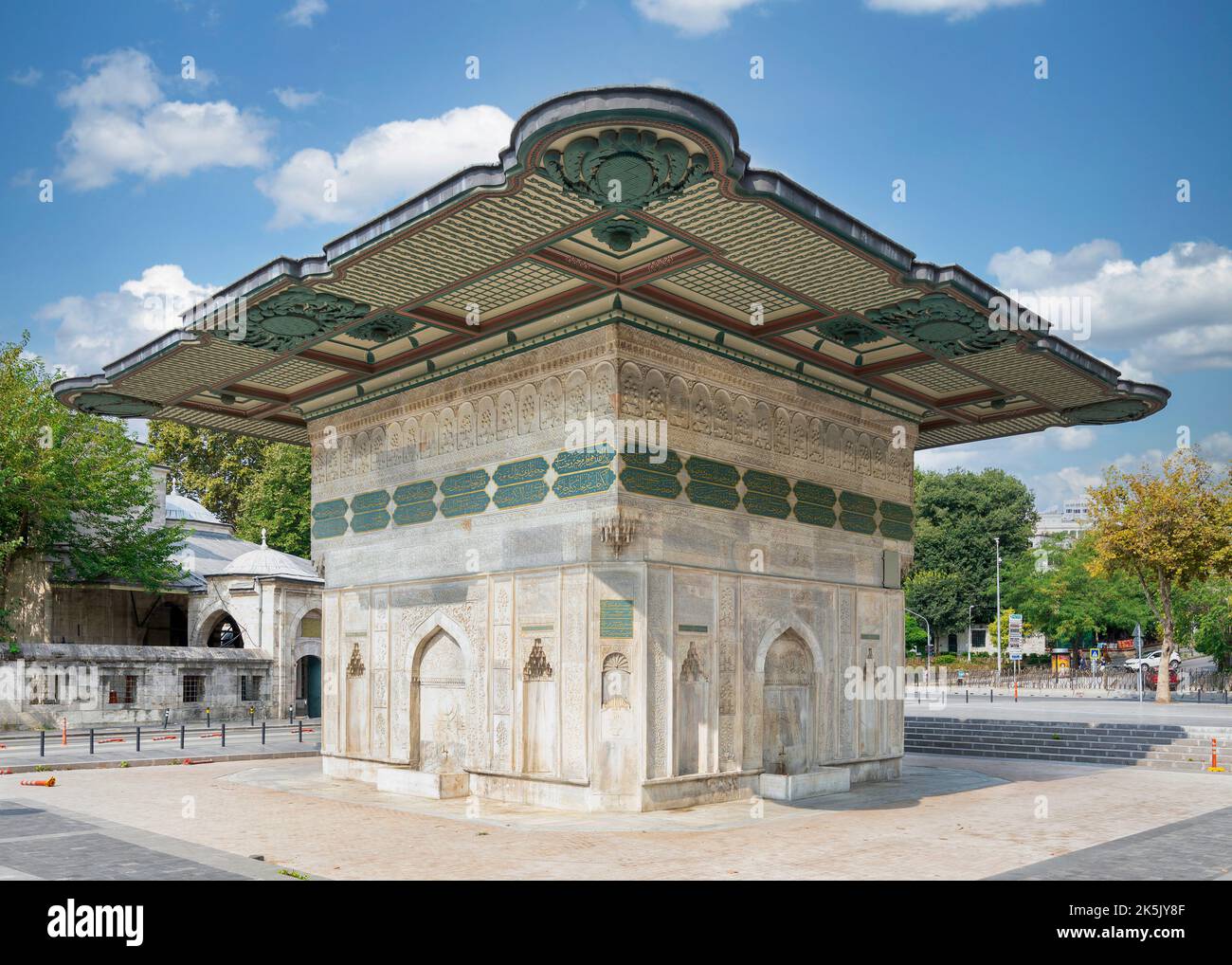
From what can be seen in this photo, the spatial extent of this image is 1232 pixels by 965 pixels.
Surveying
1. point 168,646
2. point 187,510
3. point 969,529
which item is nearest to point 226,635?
point 187,510

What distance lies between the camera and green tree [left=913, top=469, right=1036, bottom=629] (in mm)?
61906

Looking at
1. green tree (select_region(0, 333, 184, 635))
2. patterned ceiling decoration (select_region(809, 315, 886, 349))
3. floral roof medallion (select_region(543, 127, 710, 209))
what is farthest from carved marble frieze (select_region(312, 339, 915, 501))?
green tree (select_region(0, 333, 184, 635))

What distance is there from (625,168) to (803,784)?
306 inches

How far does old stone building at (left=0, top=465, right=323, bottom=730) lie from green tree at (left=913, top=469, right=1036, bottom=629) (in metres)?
39.3

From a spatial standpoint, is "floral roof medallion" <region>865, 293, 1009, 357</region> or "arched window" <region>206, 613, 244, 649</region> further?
"arched window" <region>206, 613, 244, 649</region>

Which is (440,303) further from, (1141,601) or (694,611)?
(1141,601)

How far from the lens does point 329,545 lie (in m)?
16.4

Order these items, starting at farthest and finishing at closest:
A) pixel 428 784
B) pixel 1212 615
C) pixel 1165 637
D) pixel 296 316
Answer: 1. pixel 1212 615
2. pixel 1165 637
3. pixel 428 784
4. pixel 296 316

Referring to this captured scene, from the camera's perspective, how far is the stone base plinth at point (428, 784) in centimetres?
1306

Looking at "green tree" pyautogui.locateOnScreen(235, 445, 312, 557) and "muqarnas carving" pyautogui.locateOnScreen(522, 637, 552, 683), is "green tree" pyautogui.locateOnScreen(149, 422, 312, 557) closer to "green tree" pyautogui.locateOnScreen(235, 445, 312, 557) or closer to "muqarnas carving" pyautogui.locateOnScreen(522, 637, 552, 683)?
"green tree" pyautogui.locateOnScreen(235, 445, 312, 557)

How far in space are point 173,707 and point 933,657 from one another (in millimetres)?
42197

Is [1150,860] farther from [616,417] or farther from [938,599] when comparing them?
[938,599]

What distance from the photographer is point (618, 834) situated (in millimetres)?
10398
